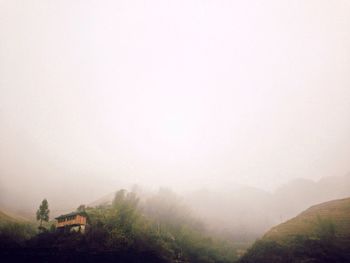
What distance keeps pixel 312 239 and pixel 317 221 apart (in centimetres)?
869

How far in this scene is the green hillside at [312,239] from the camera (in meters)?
60.3

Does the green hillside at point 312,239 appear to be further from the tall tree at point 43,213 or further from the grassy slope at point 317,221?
the tall tree at point 43,213

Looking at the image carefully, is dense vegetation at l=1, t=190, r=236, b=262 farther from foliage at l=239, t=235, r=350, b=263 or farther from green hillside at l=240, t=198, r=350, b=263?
green hillside at l=240, t=198, r=350, b=263

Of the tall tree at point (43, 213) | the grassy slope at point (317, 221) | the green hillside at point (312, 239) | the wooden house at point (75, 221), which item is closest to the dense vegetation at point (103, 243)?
the wooden house at point (75, 221)

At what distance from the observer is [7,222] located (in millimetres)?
71688

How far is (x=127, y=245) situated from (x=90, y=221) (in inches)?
440

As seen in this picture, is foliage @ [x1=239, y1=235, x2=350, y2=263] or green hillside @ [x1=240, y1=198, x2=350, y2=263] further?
green hillside @ [x1=240, y1=198, x2=350, y2=263]

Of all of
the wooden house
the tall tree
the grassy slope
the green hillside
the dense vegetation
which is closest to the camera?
the dense vegetation

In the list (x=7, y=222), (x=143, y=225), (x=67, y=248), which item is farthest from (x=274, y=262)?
(x=7, y=222)

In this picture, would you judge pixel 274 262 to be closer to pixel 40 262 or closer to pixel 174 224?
pixel 174 224

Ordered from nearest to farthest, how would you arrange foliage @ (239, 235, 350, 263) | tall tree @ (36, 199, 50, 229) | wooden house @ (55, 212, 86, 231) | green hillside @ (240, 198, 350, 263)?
foliage @ (239, 235, 350, 263)
green hillside @ (240, 198, 350, 263)
wooden house @ (55, 212, 86, 231)
tall tree @ (36, 199, 50, 229)

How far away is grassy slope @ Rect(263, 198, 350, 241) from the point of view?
67062 mm

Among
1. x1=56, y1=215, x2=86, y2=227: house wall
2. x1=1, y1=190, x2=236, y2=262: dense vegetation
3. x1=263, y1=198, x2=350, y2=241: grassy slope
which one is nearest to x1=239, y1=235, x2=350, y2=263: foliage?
x1=263, y1=198, x2=350, y2=241: grassy slope

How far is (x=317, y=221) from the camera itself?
72.1 metres
